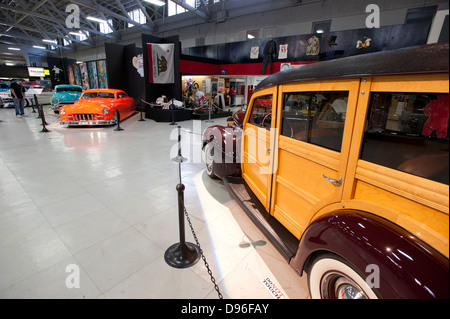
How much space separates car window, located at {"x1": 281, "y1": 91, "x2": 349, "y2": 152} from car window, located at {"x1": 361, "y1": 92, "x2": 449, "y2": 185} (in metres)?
0.21

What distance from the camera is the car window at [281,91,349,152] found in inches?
61.0

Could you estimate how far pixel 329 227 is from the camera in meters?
1.38

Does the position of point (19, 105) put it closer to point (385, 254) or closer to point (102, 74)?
point (102, 74)

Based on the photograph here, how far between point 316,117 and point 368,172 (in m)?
0.68

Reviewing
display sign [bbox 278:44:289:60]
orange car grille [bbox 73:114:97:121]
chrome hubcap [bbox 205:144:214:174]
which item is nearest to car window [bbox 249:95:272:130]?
chrome hubcap [bbox 205:144:214:174]

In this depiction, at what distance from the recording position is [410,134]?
1.42m

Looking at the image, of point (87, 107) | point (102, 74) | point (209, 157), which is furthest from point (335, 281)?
point (102, 74)

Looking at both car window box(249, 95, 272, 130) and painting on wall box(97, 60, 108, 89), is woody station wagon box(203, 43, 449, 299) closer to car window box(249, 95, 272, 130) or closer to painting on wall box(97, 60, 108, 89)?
car window box(249, 95, 272, 130)

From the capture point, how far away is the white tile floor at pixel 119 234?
1903mm

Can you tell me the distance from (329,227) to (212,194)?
242 centimetres

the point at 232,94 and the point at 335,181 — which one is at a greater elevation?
the point at 232,94

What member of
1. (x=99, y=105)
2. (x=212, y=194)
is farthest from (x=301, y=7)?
(x=212, y=194)

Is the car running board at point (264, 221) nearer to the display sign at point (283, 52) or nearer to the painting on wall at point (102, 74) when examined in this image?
the display sign at point (283, 52)
